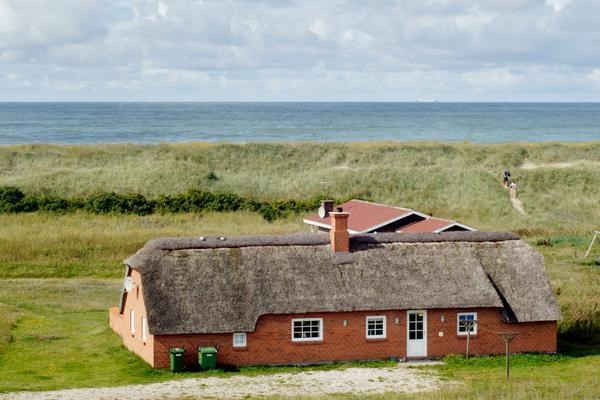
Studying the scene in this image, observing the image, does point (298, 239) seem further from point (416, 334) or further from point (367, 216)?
point (367, 216)

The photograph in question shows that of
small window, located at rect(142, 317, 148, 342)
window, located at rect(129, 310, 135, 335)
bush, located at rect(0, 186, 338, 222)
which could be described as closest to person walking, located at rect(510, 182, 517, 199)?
bush, located at rect(0, 186, 338, 222)

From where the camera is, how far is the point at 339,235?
33625 millimetres

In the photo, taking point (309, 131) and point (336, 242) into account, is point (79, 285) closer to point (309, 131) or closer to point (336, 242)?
point (336, 242)

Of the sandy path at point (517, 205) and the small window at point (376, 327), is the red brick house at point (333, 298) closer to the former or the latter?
the small window at point (376, 327)

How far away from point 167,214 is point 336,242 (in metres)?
33.9

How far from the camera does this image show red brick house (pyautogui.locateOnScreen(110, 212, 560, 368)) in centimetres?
3184

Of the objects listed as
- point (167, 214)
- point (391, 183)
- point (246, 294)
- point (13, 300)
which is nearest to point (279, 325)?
point (246, 294)

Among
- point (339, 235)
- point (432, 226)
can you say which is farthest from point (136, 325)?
point (432, 226)

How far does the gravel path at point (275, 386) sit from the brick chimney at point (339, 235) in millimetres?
4161

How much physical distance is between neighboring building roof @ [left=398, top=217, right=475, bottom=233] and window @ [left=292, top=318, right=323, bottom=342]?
1029 cm

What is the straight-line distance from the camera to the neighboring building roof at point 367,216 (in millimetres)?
43469

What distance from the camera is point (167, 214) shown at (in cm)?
6619

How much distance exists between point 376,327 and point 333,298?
1.77m

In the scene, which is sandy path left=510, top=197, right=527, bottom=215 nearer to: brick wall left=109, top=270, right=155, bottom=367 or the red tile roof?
the red tile roof
